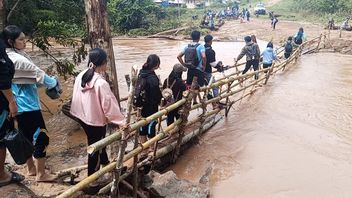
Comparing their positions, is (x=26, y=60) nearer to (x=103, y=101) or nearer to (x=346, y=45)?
(x=103, y=101)

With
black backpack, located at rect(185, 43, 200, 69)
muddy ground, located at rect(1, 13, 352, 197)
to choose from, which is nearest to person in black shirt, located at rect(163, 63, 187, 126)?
black backpack, located at rect(185, 43, 200, 69)

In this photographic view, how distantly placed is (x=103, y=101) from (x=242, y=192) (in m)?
2.53

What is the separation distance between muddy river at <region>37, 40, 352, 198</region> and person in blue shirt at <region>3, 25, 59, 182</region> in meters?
1.34

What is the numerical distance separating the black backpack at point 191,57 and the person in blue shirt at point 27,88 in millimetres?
3646

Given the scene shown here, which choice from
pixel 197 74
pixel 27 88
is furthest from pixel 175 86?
pixel 27 88

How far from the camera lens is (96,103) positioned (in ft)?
11.6

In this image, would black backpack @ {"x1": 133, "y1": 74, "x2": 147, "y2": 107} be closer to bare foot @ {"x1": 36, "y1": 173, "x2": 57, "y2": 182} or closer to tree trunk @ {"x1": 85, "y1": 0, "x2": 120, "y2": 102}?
tree trunk @ {"x1": 85, "y1": 0, "x2": 120, "y2": 102}

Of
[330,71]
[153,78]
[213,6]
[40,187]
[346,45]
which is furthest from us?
[213,6]

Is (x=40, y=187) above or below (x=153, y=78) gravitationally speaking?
below

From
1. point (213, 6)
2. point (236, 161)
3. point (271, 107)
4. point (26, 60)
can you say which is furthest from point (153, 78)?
point (213, 6)

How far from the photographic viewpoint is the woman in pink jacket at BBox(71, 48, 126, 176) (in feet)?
11.4

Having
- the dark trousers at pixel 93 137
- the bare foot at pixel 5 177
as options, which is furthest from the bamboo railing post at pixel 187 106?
the bare foot at pixel 5 177

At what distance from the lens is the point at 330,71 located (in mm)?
14469

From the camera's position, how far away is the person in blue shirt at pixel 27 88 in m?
3.43
